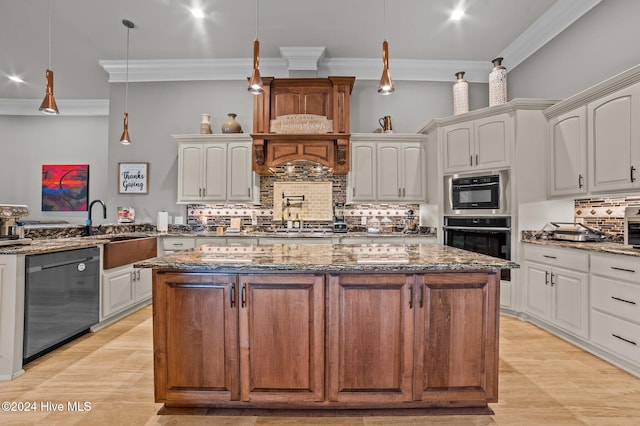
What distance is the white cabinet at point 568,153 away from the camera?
9.89 ft

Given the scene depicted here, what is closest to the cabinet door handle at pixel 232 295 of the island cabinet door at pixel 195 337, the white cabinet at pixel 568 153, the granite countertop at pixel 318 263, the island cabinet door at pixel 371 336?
the island cabinet door at pixel 195 337

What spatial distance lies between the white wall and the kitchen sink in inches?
127

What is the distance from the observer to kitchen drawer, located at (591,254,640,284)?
7.48 ft

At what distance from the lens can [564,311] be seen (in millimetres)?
2904

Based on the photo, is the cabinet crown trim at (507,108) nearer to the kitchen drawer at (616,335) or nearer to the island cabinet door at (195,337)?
the kitchen drawer at (616,335)

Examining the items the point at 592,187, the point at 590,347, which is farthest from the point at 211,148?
the point at 590,347

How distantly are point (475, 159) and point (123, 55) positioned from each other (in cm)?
513

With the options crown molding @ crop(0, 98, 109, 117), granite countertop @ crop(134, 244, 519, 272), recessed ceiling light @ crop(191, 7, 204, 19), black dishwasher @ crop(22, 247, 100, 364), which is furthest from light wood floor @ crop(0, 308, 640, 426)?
crown molding @ crop(0, 98, 109, 117)

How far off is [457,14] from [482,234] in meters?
2.60

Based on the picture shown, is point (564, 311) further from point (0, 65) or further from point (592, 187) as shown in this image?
point (0, 65)

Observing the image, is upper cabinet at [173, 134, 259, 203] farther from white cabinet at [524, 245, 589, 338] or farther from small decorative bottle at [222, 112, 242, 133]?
white cabinet at [524, 245, 589, 338]

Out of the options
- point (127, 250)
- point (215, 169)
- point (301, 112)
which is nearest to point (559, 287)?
point (301, 112)

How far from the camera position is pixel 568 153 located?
3189mm

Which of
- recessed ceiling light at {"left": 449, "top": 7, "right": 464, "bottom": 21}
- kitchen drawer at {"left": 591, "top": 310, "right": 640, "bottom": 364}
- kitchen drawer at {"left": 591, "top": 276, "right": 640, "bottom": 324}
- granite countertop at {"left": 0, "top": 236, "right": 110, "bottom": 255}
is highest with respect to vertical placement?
recessed ceiling light at {"left": 449, "top": 7, "right": 464, "bottom": 21}
